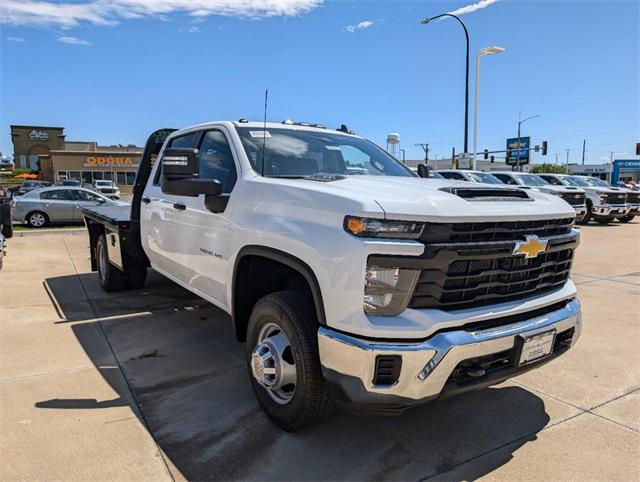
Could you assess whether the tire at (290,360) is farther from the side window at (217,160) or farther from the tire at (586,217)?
the tire at (586,217)

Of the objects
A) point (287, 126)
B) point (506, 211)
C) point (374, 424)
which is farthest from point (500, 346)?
point (287, 126)

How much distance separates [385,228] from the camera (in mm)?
2441

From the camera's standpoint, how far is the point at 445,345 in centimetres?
240

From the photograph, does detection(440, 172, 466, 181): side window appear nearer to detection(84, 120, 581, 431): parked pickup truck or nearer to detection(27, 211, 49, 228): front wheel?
detection(84, 120, 581, 431): parked pickup truck

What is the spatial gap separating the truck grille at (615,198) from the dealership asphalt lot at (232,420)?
1396 centimetres

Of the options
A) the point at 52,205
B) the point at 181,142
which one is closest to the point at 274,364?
the point at 181,142

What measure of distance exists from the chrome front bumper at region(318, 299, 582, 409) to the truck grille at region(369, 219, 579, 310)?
0.66 ft

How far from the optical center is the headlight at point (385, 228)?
244 cm

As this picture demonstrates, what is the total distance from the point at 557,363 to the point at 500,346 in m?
2.04

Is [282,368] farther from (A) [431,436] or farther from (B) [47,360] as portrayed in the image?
(B) [47,360]

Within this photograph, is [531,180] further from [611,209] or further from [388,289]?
[388,289]

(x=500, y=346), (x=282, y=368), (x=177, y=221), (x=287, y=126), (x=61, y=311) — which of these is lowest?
(x=61, y=311)

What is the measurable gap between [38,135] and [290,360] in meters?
94.7

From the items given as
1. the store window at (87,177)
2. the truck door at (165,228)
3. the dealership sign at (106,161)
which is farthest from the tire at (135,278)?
the store window at (87,177)
